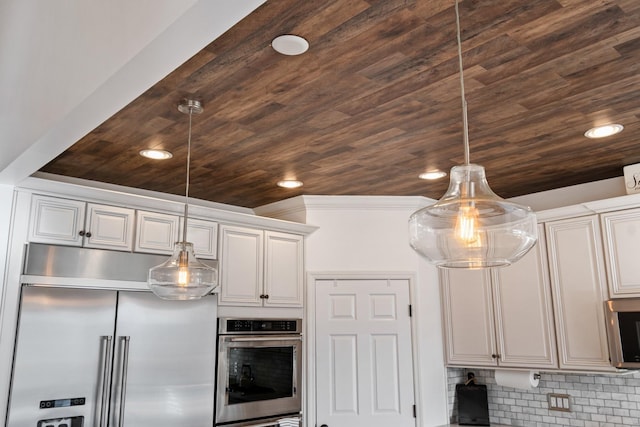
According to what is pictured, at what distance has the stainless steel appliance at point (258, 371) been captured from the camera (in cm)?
342

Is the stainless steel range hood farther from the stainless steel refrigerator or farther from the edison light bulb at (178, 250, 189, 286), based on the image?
the edison light bulb at (178, 250, 189, 286)

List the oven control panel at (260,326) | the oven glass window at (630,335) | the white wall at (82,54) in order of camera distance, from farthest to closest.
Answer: the oven control panel at (260,326), the oven glass window at (630,335), the white wall at (82,54)

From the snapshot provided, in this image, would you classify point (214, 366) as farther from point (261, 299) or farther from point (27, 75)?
point (27, 75)

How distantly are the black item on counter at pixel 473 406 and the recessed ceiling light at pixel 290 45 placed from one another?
125 inches

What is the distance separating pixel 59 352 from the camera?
274 centimetres

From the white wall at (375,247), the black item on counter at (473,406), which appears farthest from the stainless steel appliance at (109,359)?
the black item on counter at (473,406)

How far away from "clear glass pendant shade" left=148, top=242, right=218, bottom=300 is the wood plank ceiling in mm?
687

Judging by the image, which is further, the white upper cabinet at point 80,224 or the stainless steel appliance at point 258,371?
the stainless steel appliance at point 258,371

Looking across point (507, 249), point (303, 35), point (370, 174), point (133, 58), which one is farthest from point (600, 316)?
point (133, 58)

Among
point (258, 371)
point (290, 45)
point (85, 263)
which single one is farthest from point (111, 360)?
point (290, 45)

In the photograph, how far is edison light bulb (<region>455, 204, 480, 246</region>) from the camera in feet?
4.45

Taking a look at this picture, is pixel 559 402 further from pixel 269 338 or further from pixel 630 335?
pixel 269 338

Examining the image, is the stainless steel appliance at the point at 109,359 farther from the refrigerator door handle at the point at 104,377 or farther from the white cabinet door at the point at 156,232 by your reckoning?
the white cabinet door at the point at 156,232

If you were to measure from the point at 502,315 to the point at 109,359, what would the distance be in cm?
263
